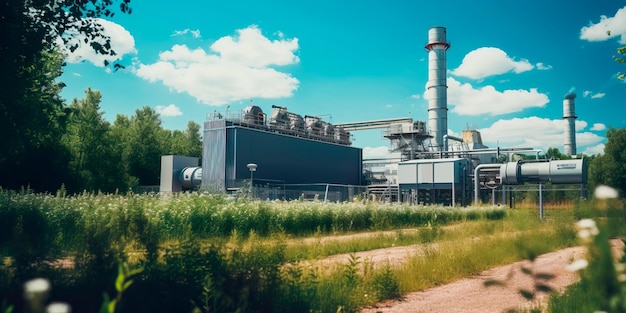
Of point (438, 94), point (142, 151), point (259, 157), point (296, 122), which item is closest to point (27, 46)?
point (259, 157)

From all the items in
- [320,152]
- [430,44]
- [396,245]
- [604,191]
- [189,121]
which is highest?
[430,44]

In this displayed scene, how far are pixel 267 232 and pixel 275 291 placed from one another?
11831 mm

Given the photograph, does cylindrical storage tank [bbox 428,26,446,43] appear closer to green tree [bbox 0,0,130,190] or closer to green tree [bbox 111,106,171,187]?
green tree [bbox 111,106,171,187]

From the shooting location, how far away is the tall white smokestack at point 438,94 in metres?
51.2

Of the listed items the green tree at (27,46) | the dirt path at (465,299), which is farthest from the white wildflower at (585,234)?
the green tree at (27,46)

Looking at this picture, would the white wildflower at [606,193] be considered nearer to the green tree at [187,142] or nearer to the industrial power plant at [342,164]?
the industrial power plant at [342,164]

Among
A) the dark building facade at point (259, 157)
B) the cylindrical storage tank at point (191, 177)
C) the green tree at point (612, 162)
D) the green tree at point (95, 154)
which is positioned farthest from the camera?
the green tree at point (612, 162)

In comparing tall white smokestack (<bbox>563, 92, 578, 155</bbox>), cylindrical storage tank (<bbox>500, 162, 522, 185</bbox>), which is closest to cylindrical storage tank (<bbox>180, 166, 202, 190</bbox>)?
cylindrical storage tank (<bbox>500, 162, 522, 185</bbox>)

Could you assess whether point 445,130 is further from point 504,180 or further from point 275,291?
point 275,291

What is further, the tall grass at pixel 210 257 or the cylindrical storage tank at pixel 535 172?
→ the cylindrical storage tank at pixel 535 172

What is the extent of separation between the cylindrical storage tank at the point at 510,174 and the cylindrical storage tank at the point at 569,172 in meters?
Answer: 2.42

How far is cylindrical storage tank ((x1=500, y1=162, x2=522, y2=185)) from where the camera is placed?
120 ft

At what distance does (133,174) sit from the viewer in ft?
190

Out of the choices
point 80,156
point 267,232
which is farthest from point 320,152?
point 267,232
